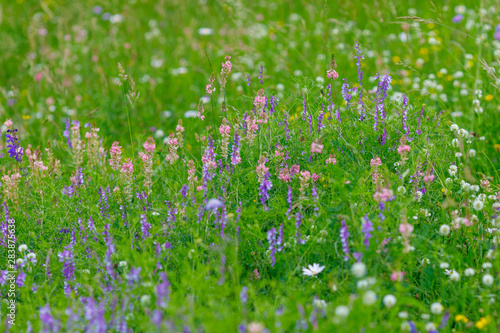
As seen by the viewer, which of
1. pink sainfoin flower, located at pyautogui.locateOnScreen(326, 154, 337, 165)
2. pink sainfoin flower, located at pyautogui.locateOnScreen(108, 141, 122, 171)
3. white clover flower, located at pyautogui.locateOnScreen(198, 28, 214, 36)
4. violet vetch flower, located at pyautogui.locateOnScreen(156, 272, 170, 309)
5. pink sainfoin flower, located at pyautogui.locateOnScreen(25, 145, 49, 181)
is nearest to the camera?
violet vetch flower, located at pyautogui.locateOnScreen(156, 272, 170, 309)

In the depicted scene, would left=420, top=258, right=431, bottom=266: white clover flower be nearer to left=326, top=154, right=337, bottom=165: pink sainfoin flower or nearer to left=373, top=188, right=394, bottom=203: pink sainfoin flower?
left=373, top=188, right=394, bottom=203: pink sainfoin flower

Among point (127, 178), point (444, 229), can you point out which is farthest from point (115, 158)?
point (444, 229)

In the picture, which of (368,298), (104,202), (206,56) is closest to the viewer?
(368,298)

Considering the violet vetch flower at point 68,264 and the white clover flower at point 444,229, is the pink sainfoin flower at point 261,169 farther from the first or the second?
the violet vetch flower at point 68,264

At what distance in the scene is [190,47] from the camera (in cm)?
610

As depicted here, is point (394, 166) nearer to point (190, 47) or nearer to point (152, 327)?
point (152, 327)

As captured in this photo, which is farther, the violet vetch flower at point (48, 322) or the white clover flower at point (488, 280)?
the white clover flower at point (488, 280)

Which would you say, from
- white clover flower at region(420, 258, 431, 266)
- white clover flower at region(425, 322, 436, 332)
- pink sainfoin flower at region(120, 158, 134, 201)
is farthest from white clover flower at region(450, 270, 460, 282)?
pink sainfoin flower at region(120, 158, 134, 201)

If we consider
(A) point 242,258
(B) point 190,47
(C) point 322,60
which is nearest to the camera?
(A) point 242,258

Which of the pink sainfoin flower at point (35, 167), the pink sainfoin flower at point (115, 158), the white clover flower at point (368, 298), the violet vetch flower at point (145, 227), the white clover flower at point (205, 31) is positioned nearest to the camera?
the white clover flower at point (368, 298)

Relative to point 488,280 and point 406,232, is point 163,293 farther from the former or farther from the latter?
point 488,280

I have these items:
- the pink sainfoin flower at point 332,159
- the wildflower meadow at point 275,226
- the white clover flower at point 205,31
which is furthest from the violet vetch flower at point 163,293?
the white clover flower at point 205,31

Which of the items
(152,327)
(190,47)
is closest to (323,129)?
(152,327)

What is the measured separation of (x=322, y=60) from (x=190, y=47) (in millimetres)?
1663
